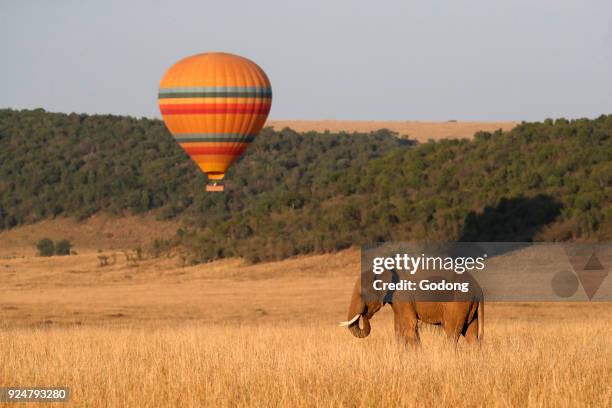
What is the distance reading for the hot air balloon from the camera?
37.3m

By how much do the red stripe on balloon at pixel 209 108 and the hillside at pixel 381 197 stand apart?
243 inches

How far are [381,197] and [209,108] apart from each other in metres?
11.6

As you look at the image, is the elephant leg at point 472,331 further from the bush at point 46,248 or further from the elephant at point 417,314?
the bush at point 46,248

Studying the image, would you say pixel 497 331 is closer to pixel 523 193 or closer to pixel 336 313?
pixel 336 313

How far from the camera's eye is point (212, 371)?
1354 centimetres

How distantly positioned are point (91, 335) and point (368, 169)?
1276 inches

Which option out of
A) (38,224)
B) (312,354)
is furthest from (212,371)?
(38,224)

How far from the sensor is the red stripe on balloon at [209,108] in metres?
37.2

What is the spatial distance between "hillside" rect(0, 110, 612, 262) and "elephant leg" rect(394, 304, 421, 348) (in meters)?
23.8

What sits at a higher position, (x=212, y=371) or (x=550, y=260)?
(x=212, y=371)
